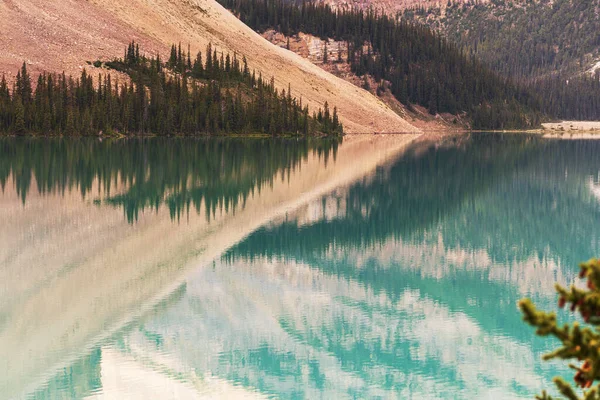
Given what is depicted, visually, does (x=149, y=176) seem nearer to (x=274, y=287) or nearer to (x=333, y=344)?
(x=274, y=287)

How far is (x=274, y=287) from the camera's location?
1088 inches

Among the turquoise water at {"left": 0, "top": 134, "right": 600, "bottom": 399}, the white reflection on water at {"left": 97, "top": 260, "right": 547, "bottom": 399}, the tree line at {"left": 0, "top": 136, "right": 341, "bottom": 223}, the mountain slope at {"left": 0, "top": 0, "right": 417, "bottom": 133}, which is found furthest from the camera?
the mountain slope at {"left": 0, "top": 0, "right": 417, "bottom": 133}

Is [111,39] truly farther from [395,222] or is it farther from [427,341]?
[427,341]

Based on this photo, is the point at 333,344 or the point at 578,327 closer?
the point at 578,327

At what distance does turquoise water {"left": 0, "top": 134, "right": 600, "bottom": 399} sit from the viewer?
18.7 metres

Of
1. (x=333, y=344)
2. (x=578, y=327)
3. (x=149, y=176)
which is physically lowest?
(x=333, y=344)

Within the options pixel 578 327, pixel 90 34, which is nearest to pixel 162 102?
pixel 90 34

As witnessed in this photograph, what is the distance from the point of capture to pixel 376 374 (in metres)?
18.8

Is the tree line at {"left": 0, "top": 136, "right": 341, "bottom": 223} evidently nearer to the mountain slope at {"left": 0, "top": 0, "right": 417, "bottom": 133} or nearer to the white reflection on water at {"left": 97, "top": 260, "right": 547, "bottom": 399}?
the white reflection on water at {"left": 97, "top": 260, "right": 547, "bottom": 399}

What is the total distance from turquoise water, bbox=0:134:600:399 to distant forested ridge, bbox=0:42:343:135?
3307 inches

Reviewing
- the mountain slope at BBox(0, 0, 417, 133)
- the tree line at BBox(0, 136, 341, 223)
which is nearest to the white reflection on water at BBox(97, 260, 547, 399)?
the tree line at BBox(0, 136, 341, 223)

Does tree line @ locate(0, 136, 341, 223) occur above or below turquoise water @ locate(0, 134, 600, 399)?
above

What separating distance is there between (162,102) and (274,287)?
429 ft

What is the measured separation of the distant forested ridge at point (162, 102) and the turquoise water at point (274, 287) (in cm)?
8400
